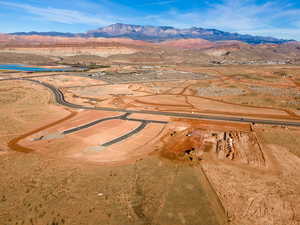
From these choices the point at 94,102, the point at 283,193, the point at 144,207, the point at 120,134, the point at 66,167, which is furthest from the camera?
the point at 94,102

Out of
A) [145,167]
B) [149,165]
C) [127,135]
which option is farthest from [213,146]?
[127,135]

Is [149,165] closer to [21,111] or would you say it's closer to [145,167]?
[145,167]

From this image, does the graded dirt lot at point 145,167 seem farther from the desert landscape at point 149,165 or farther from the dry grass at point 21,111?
the dry grass at point 21,111

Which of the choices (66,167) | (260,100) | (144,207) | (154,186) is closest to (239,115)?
(260,100)

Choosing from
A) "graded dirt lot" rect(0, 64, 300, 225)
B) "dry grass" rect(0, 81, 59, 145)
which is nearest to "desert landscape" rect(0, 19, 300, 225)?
"graded dirt lot" rect(0, 64, 300, 225)

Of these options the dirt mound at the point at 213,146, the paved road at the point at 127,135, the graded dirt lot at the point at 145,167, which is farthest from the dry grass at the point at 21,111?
the dirt mound at the point at 213,146

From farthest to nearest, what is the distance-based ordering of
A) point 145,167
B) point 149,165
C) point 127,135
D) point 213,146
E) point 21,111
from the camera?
point 21,111 → point 127,135 → point 213,146 → point 149,165 → point 145,167

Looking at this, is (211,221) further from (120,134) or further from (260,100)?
(260,100)

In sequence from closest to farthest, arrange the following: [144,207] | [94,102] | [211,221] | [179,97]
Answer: [211,221] → [144,207] → [94,102] → [179,97]

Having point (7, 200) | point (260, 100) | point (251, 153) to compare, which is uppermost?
point (260, 100)
